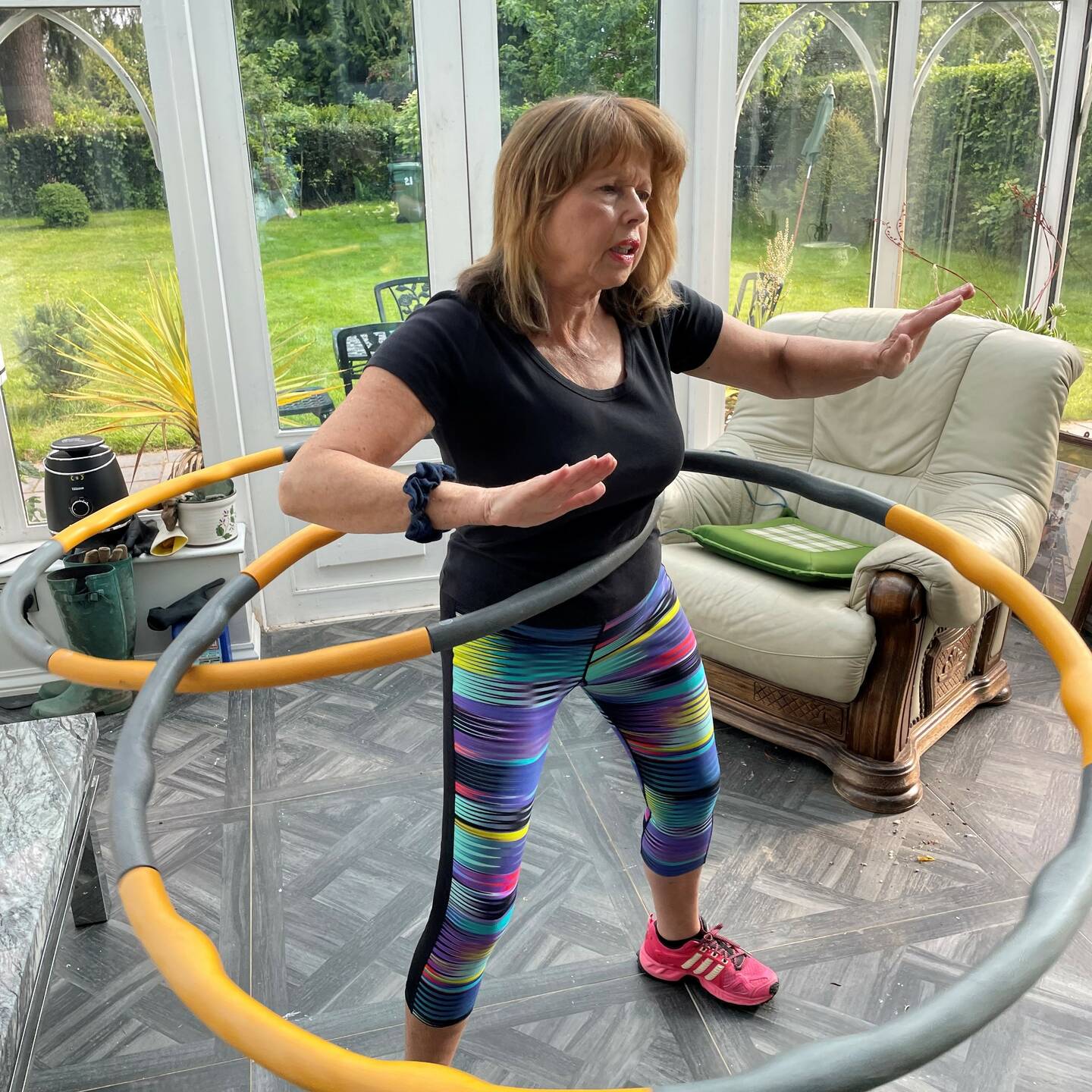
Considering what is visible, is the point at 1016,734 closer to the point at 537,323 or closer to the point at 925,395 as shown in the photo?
the point at 925,395

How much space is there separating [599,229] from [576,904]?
1463 millimetres

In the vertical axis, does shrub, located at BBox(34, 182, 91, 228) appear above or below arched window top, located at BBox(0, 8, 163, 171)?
below

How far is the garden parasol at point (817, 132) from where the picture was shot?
3.54 m

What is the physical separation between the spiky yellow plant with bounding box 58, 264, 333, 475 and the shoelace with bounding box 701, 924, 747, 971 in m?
2.30

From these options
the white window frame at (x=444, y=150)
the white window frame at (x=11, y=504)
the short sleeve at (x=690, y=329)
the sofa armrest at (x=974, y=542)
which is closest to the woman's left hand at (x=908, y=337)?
the short sleeve at (x=690, y=329)

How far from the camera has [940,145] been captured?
365 cm

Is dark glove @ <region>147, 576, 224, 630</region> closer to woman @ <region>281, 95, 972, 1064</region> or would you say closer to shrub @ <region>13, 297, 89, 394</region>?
shrub @ <region>13, 297, 89, 394</region>

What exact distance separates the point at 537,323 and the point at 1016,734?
215cm

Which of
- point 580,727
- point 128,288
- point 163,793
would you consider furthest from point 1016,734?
point 128,288

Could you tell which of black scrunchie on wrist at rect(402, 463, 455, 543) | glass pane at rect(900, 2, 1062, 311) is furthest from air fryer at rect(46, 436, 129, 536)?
glass pane at rect(900, 2, 1062, 311)

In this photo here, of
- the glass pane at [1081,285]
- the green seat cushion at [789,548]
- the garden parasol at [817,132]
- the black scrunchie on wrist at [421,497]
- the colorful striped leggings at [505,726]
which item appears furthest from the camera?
the glass pane at [1081,285]

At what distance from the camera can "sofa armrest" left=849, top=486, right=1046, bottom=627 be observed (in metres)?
2.33

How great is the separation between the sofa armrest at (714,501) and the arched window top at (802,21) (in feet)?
4.32

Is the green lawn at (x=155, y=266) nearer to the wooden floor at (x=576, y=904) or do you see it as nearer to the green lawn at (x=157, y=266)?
the green lawn at (x=157, y=266)
